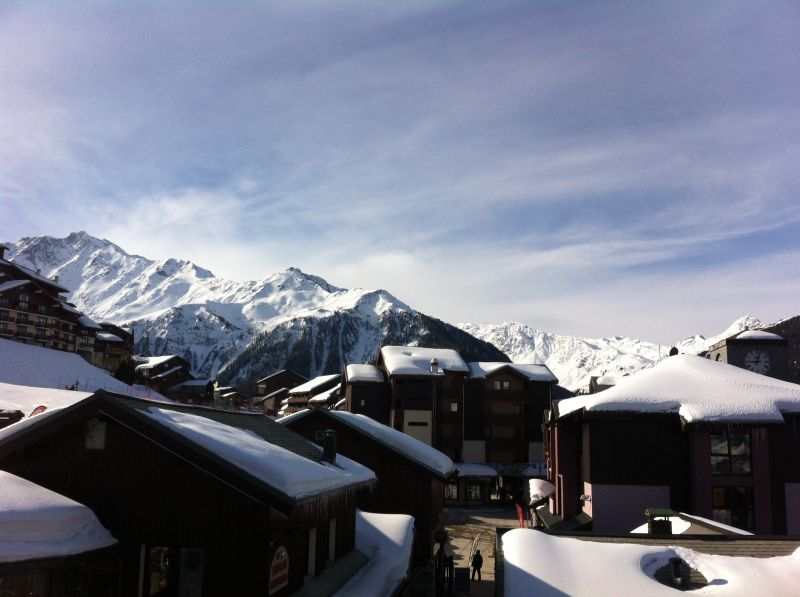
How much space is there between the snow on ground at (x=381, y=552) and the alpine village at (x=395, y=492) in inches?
3.4

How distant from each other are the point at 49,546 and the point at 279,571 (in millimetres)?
4107

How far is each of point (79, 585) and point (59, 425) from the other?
10.1 feet

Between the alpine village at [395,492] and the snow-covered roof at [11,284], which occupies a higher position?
the snow-covered roof at [11,284]

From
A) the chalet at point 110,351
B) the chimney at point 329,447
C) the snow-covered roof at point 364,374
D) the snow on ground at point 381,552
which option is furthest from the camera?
the chalet at point 110,351

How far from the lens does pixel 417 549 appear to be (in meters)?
24.9

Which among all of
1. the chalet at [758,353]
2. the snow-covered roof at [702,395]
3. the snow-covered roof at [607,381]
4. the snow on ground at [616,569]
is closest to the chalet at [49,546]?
the snow on ground at [616,569]

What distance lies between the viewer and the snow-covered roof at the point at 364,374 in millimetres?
64500

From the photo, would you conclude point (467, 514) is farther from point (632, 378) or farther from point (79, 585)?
point (79, 585)

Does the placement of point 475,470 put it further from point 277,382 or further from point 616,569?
point 277,382

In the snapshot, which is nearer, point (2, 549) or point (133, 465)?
point (2, 549)

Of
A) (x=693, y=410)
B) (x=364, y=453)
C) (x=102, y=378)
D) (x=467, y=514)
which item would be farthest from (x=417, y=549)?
(x=102, y=378)

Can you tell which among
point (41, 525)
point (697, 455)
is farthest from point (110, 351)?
point (41, 525)

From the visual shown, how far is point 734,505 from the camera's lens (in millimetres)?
28516

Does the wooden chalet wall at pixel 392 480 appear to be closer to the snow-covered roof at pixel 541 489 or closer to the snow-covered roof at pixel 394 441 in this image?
the snow-covered roof at pixel 394 441
